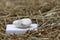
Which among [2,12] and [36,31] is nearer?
[36,31]

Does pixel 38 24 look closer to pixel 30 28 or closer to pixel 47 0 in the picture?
pixel 30 28

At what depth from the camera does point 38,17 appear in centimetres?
231

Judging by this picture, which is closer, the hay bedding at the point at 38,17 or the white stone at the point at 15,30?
the hay bedding at the point at 38,17

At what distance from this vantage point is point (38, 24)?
7.17 feet

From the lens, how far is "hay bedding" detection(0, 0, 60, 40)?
1930mm

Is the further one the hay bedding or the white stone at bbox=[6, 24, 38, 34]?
the white stone at bbox=[6, 24, 38, 34]

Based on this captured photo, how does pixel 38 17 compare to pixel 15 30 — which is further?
pixel 38 17

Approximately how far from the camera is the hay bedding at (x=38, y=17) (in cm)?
193

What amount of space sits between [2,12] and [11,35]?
66 centimetres

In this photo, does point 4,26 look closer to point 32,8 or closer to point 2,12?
point 2,12

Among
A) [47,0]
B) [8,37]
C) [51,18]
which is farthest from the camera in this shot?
[47,0]

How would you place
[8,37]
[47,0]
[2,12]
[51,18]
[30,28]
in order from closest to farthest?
[8,37] < [30,28] < [51,18] < [2,12] < [47,0]

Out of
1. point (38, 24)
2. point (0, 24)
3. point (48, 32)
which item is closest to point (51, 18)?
point (38, 24)

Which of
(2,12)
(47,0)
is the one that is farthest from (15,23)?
(47,0)
